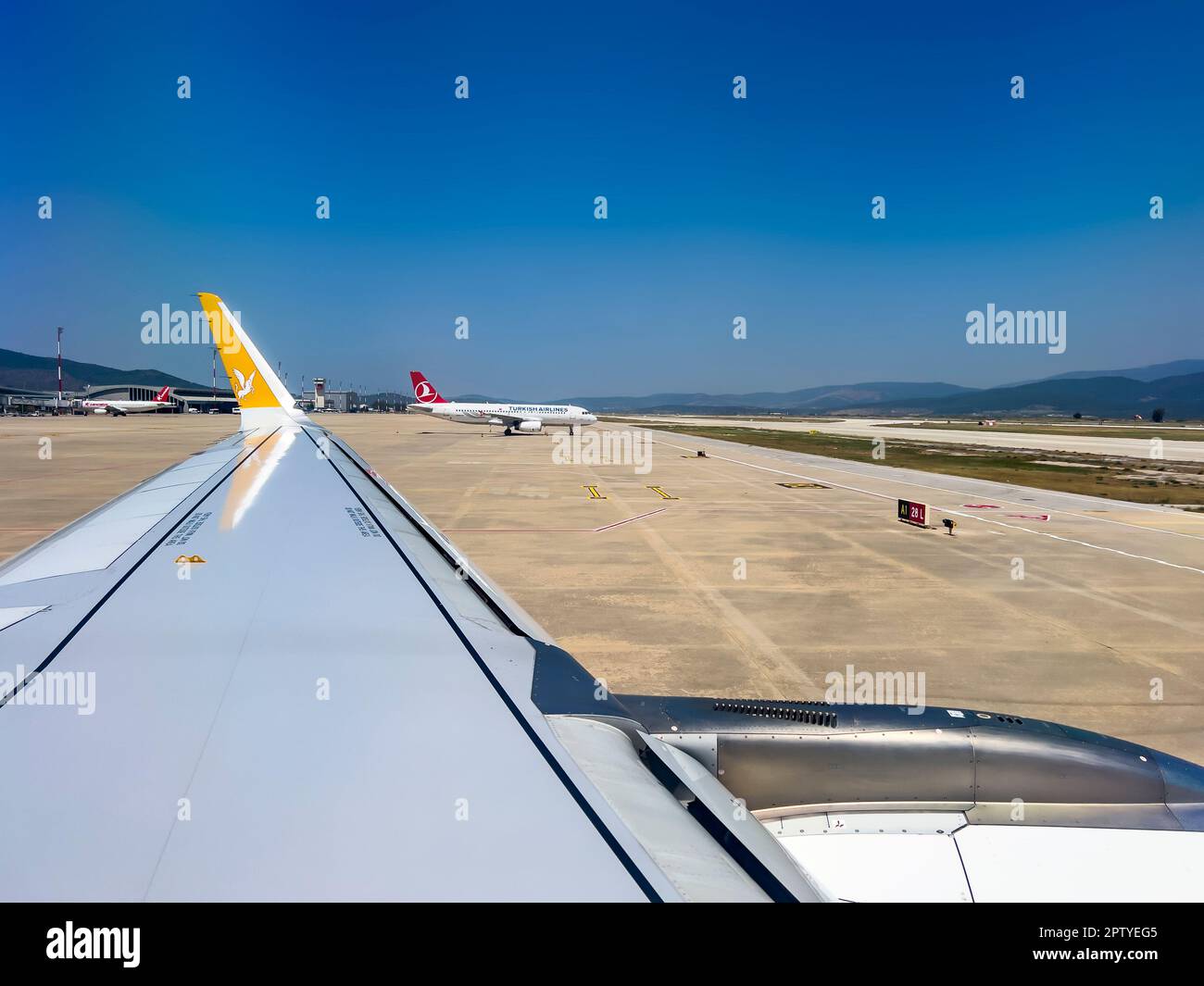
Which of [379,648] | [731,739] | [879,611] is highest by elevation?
[379,648]

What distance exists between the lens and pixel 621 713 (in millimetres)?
3049

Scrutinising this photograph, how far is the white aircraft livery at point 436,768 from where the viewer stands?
179cm

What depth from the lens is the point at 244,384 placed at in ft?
45.1

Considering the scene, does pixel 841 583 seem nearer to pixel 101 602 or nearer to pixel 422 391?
pixel 101 602

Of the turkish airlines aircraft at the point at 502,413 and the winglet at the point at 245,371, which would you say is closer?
the winglet at the point at 245,371

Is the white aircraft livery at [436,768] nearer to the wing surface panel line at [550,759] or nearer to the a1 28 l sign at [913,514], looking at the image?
the wing surface panel line at [550,759]

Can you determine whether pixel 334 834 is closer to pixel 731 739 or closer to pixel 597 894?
pixel 597 894

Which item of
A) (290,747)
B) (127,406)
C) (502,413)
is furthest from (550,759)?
(127,406)

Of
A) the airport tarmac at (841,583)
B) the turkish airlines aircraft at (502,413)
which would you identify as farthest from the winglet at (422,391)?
the airport tarmac at (841,583)

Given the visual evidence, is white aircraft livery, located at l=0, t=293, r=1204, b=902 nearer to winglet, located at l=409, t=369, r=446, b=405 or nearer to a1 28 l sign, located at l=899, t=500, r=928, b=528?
a1 28 l sign, located at l=899, t=500, r=928, b=528

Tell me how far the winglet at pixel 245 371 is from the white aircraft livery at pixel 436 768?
6.92m

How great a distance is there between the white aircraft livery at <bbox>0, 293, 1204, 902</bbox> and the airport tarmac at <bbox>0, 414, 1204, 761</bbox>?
110 centimetres

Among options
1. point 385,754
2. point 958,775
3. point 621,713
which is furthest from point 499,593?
point 958,775
